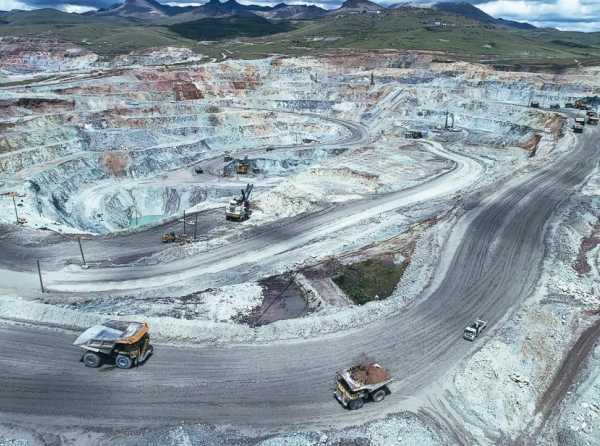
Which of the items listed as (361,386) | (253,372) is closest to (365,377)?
(361,386)

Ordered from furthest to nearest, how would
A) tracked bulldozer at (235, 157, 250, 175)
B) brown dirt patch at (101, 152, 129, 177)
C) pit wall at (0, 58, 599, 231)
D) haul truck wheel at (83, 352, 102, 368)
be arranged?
tracked bulldozer at (235, 157, 250, 175), brown dirt patch at (101, 152, 129, 177), pit wall at (0, 58, 599, 231), haul truck wheel at (83, 352, 102, 368)

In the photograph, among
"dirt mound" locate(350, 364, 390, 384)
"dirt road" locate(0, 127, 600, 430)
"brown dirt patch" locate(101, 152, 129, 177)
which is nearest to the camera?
"dirt road" locate(0, 127, 600, 430)

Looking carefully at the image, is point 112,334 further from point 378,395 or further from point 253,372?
point 378,395

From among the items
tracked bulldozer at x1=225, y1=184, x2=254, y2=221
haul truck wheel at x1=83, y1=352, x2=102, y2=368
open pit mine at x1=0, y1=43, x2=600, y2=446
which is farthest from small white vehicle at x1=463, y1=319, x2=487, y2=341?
tracked bulldozer at x1=225, y1=184, x2=254, y2=221

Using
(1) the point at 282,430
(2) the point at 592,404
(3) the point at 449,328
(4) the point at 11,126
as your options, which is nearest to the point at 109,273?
(1) the point at 282,430

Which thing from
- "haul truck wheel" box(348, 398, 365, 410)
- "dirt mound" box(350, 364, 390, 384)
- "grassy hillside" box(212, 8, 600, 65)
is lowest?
"haul truck wheel" box(348, 398, 365, 410)

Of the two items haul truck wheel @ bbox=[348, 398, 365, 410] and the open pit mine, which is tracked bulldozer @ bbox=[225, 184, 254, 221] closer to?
the open pit mine

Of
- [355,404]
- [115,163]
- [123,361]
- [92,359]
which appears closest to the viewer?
[355,404]
